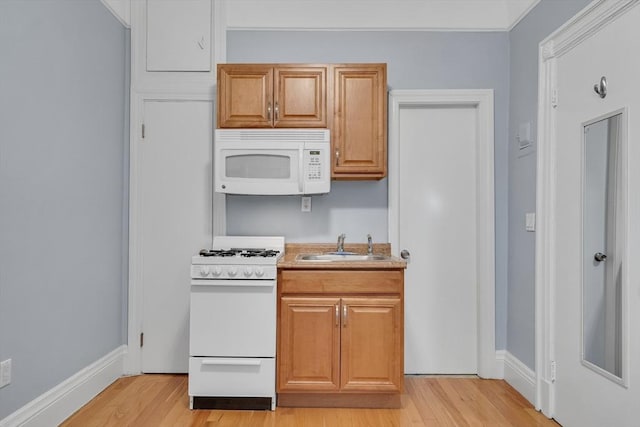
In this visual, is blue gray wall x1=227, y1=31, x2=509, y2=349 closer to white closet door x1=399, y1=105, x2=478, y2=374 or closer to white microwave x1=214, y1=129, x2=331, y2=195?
white closet door x1=399, y1=105, x2=478, y2=374

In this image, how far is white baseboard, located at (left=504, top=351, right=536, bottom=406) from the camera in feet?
8.37

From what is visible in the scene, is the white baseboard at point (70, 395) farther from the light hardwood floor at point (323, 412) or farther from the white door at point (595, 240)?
the white door at point (595, 240)

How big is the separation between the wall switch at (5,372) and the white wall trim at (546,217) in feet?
9.24

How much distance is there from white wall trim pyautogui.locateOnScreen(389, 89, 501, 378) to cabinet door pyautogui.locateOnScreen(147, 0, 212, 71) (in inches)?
57.5

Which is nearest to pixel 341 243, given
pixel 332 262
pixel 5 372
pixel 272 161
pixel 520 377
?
pixel 332 262

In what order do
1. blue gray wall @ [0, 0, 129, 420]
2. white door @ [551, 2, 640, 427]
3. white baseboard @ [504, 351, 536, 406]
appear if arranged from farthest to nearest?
white baseboard @ [504, 351, 536, 406], blue gray wall @ [0, 0, 129, 420], white door @ [551, 2, 640, 427]

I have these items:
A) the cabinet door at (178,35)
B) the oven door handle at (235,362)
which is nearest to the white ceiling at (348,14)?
the cabinet door at (178,35)

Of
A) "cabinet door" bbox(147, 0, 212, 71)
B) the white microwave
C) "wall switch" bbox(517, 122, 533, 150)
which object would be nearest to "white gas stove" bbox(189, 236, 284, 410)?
the white microwave

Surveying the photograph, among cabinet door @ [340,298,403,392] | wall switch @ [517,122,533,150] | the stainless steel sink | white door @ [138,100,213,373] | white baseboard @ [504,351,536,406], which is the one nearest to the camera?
cabinet door @ [340,298,403,392]

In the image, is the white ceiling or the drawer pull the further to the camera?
the white ceiling

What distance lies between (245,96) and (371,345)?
1796 mm

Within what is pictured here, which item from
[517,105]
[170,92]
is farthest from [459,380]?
[170,92]

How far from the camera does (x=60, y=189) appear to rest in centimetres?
229

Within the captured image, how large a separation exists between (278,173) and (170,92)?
43.0 inches
